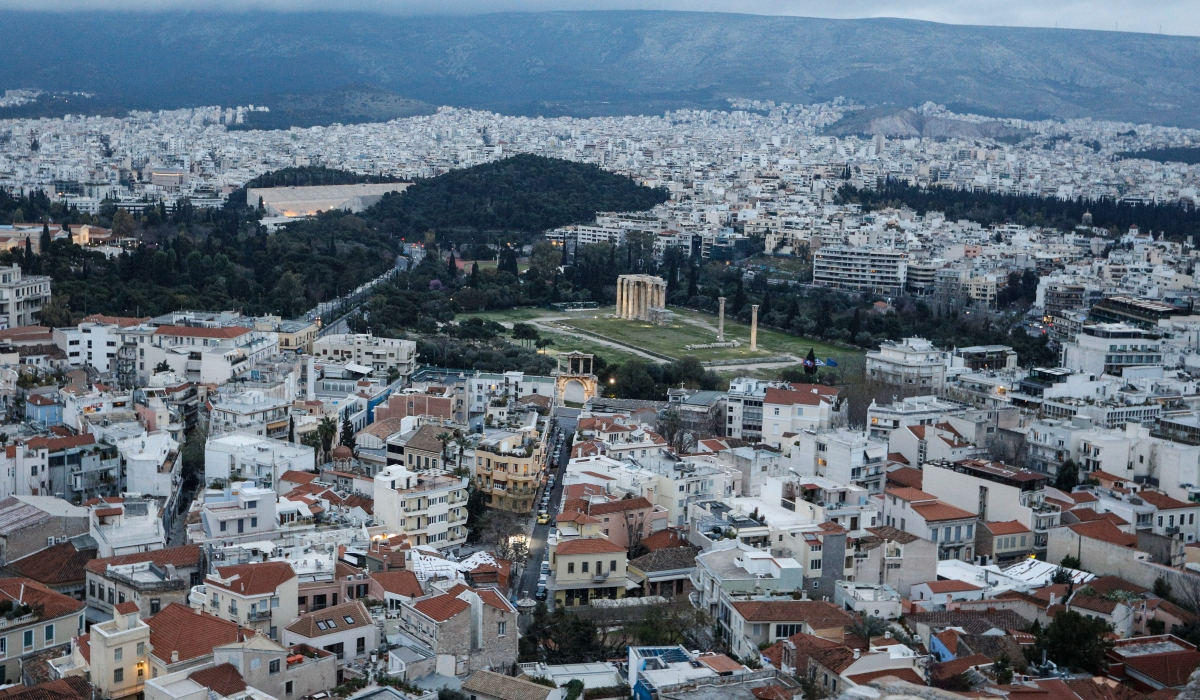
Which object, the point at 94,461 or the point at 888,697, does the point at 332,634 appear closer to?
the point at 888,697

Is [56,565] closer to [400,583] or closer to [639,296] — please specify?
[400,583]

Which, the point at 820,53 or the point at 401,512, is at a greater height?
the point at 820,53

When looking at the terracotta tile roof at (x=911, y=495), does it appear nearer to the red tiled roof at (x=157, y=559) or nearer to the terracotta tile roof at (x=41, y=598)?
the red tiled roof at (x=157, y=559)

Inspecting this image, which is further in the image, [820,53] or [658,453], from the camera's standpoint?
[820,53]

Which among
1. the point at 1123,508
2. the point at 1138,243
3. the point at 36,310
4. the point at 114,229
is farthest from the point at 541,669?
the point at 1138,243

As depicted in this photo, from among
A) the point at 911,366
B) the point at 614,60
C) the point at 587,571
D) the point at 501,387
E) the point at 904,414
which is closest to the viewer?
the point at 587,571

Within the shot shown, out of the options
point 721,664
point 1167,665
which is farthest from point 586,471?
point 1167,665

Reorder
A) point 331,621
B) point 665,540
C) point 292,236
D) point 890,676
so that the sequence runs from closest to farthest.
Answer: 1. point 890,676
2. point 331,621
3. point 665,540
4. point 292,236
